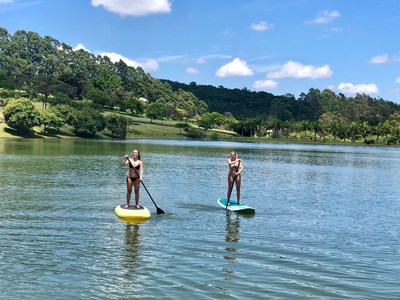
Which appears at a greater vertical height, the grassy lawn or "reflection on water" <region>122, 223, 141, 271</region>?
the grassy lawn

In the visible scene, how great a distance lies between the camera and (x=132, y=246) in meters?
16.9

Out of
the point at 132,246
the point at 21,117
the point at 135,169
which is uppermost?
the point at 21,117

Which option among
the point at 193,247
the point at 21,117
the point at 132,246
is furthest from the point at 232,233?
the point at 21,117

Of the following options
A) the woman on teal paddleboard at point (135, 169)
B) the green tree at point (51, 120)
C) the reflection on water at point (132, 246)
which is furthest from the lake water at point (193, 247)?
the green tree at point (51, 120)

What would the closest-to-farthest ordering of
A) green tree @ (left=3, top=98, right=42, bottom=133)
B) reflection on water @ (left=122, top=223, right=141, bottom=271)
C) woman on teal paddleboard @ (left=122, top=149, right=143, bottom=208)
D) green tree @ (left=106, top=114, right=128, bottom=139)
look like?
1. reflection on water @ (left=122, top=223, right=141, bottom=271)
2. woman on teal paddleboard @ (left=122, top=149, right=143, bottom=208)
3. green tree @ (left=3, top=98, right=42, bottom=133)
4. green tree @ (left=106, top=114, right=128, bottom=139)

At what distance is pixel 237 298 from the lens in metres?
12.1

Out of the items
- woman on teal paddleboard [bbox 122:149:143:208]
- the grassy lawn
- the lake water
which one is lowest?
the lake water

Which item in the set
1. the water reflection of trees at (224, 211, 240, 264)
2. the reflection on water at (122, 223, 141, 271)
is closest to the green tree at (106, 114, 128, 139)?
the water reflection of trees at (224, 211, 240, 264)

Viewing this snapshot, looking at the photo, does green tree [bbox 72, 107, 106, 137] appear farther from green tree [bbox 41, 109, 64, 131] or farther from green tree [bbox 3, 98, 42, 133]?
green tree [bbox 3, 98, 42, 133]

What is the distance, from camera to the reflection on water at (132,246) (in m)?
14.7

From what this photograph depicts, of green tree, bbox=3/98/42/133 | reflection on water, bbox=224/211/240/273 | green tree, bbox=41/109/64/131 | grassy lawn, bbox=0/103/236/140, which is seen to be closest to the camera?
reflection on water, bbox=224/211/240/273

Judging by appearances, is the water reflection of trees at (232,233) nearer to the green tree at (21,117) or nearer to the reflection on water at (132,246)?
the reflection on water at (132,246)

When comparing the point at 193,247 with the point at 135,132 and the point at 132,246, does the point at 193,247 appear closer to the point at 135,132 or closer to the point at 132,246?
the point at 132,246

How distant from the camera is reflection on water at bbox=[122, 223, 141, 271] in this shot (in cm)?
1472
